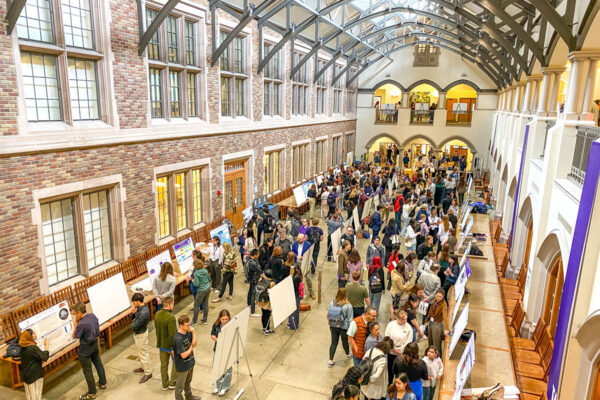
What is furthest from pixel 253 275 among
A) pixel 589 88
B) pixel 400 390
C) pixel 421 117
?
pixel 421 117

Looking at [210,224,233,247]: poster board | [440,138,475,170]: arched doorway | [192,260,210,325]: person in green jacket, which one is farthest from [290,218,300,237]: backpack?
[440,138,475,170]: arched doorway

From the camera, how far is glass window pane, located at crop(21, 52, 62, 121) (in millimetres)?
7859

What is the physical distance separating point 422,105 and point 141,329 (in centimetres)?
3007

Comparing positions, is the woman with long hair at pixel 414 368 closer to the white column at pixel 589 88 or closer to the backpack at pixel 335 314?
the backpack at pixel 335 314

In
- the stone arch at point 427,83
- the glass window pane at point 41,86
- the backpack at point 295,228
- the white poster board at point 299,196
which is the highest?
the stone arch at point 427,83

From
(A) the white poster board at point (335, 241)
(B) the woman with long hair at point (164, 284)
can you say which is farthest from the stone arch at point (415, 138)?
(B) the woman with long hair at point (164, 284)

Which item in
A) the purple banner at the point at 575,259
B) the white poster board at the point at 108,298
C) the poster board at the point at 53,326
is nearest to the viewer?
the purple banner at the point at 575,259

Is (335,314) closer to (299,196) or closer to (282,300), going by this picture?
(282,300)

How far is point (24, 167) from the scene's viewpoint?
7508mm

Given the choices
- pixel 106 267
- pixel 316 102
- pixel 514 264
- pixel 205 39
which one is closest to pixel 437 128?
pixel 316 102

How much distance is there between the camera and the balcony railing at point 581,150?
22.4ft

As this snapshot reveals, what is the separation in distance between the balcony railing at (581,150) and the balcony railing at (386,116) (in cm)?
2588

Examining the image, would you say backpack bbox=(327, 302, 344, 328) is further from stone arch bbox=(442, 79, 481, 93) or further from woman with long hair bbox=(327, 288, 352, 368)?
stone arch bbox=(442, 79, 481, 93)

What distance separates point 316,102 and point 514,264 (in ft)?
50.1
